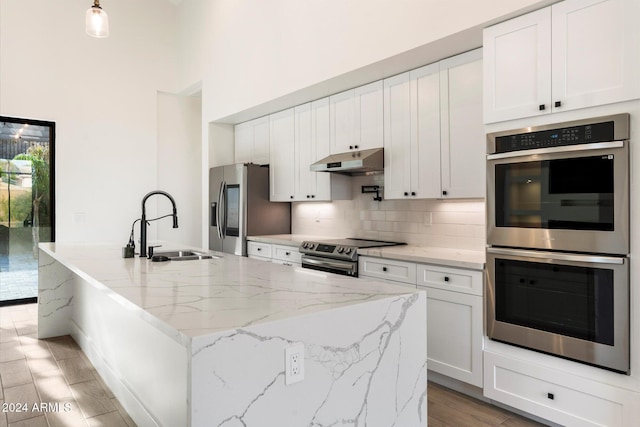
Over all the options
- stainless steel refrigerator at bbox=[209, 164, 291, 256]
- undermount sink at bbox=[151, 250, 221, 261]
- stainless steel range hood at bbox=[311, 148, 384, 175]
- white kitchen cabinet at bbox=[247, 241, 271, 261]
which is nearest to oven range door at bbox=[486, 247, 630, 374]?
stainless steel range hood at bbox=[311, 148, 384, 175]

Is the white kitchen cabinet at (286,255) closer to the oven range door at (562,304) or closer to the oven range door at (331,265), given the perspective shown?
the oven range door at (331,265)

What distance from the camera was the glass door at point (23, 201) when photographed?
5.23m

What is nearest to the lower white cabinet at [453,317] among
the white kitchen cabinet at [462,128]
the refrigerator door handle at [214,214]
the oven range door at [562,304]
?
the oven range door at [562,304]

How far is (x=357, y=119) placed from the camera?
393 centimetres

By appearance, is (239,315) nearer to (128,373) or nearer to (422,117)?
(128,373)

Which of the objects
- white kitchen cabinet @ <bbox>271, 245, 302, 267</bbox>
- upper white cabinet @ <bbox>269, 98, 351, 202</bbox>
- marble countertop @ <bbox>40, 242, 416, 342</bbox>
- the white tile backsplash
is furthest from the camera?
upper white cabinet @ <bbox>269, 98, 351, 202</bbox>

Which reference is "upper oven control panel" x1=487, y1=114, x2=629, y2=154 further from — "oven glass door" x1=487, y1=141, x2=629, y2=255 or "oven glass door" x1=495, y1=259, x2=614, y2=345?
"oven glass door" x1=495, y1=259, x2=614, y2=345

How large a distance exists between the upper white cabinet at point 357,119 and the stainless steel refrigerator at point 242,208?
1.21 m

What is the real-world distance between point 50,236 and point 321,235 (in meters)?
3.41

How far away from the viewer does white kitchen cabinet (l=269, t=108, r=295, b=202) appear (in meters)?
4.77

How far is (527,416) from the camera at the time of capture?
8.30 ft

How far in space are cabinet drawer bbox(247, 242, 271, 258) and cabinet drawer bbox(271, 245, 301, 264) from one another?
0.10 m

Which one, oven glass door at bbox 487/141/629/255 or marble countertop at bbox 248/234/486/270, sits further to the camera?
marble countertop at bbox 248/234/486/270

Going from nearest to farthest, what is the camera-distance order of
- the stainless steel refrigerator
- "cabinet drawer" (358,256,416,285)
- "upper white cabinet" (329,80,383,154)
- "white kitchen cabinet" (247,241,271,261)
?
"cabinet drawer" (358,256,416,285), "upper white cabinet" (329,80,383,154), "white kitchen cabinet" (247,241,271,261), the stainless steel refrigerator
